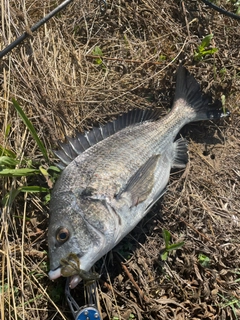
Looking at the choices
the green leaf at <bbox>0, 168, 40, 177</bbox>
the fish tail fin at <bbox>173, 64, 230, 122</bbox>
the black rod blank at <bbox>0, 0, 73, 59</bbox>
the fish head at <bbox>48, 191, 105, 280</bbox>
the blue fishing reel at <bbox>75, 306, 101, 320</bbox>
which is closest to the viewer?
the fish head at <bbox>48, 191, 105, 280</bbox>

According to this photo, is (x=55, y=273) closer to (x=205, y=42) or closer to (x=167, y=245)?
(x=167, y=245)

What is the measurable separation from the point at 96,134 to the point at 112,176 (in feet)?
1.60

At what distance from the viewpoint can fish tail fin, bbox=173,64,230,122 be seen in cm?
333

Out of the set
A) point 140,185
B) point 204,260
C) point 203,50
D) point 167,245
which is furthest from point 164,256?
point 203,50

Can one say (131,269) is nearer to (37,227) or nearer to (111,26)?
(37,227)

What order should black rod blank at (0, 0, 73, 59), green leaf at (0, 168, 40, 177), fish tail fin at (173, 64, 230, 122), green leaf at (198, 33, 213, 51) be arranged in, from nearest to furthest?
1. green leaf at (0, 168, 40, 177)
2. black rod blank at (0, 0, 73, 59)
3. fish tail fin at (173, 64, 230, 122)
4. green leaf at (198, 33, 213, 51)

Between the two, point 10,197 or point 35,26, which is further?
point 35,26

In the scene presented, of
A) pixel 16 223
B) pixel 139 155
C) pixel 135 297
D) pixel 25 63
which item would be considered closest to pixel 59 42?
pixel 25 63

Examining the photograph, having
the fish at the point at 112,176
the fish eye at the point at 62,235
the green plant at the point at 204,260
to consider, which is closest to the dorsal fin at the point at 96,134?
the fish at the point at 112,176

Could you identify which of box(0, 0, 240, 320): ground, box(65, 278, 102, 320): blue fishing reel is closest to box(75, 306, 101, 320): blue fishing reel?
box(65, 278, 102, 320): blue fishing reel

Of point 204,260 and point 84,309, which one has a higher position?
point 84,309

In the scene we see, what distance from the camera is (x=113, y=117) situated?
Answer: 3410mm

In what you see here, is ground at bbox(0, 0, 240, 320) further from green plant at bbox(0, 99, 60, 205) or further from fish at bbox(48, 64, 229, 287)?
fish at bbox(48, 64, 229, 287)

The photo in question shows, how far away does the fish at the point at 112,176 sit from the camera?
2.42 m
